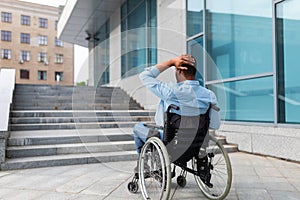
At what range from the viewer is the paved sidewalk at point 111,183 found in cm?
215

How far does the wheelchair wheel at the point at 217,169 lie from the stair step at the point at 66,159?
1449 mm

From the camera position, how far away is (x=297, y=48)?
3469 mm

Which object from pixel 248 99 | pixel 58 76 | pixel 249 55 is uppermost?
pixel 58 76

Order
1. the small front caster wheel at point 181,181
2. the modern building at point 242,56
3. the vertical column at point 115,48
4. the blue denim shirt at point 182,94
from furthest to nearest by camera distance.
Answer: the vertical column at point 115,48 < the modern building at point 242,56 < the small front caster wheel at point 181,181 < the blue denim shirt at point 182,94

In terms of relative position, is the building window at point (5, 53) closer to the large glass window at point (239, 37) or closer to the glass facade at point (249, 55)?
the glass facade at point (249, 55)

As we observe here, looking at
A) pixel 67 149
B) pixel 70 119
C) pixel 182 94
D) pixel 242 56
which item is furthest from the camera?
pixel 70 119

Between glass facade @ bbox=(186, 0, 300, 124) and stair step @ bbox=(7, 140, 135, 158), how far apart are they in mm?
1500

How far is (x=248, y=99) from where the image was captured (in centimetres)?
420

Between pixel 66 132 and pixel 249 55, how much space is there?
118 inches

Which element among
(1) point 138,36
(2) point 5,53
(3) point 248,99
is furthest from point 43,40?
(3) point 248,99

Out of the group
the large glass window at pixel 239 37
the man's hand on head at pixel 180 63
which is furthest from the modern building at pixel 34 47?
the man's hand on head at pixel 180 63

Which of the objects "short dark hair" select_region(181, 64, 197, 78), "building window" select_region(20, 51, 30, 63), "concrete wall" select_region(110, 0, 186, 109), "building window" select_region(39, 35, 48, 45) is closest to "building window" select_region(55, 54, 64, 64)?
"building window" select_region(39, 35, 48, 45)

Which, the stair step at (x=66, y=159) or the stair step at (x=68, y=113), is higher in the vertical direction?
the stair step at (x=68, y=113)

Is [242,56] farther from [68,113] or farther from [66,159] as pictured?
[68,113]
